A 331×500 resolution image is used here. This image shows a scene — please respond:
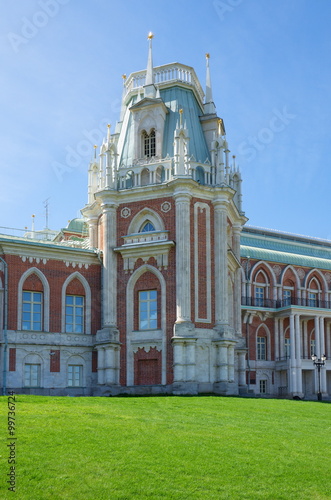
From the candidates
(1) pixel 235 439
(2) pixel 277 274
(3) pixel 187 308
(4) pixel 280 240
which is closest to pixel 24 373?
(3) pixel 187 308

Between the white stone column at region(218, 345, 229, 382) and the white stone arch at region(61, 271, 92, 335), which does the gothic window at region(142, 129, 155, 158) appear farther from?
the white stone column at region(218, 345, 229, 382)

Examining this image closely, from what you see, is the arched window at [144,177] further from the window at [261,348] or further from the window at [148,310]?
the window at [261,348]

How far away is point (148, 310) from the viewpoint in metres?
38.1

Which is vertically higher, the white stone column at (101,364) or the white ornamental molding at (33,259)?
the white ornamental molding at (33,259)

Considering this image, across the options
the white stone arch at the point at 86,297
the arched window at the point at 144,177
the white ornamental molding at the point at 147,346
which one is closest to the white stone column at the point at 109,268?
the white stone arch at the point at 86,297

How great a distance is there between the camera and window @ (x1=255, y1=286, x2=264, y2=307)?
61.5 metres

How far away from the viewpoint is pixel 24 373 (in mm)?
36656

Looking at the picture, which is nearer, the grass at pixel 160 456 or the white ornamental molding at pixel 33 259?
the grass at pixel 160 456

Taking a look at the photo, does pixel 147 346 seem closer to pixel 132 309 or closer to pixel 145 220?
pixel 132 309

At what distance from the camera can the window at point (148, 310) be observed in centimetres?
3788

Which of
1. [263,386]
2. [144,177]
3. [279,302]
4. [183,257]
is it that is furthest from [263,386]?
[144,177]

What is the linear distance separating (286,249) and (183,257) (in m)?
33.5

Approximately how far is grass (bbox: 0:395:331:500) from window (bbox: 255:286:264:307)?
126 ft

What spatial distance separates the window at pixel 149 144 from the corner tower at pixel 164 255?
6cm
